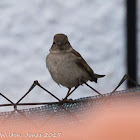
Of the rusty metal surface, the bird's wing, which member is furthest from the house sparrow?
the rusty metal surface

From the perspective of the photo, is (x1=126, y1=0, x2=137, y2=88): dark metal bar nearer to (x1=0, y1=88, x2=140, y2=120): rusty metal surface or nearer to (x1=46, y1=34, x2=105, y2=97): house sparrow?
(x1=46, y1=34, x2=105, y2=97): house sparrow

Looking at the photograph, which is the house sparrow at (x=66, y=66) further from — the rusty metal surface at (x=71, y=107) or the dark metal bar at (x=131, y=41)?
the rusty metal surface at (x=71, y=107)

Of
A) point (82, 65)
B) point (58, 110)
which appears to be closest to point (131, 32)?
point (82, 65)

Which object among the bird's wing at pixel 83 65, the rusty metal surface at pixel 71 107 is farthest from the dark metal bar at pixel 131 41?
the rusty metal surface at pixel 71 107

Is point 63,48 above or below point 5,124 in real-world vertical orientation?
above

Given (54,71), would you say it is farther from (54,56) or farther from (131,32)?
(131,32)

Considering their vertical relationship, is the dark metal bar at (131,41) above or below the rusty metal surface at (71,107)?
above

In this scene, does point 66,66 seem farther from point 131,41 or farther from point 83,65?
point 131,41

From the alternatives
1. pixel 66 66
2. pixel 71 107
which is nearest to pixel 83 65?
pixel 66 66
